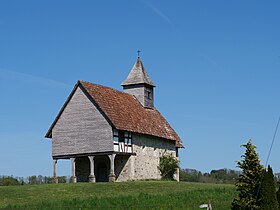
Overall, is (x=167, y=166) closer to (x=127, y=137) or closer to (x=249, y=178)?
(x=127, y=137)

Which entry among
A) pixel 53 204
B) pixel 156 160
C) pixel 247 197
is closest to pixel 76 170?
pixel 156 160

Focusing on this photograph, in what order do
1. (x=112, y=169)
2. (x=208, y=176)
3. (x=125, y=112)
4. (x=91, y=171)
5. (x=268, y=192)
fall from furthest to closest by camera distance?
(x=208, y=176) → (x=125, y=112) → (x=91, y=171) → (x=112, y=169) → (x=268, y=192)

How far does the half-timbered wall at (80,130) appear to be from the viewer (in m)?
48.6

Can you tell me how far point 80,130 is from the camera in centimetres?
4947

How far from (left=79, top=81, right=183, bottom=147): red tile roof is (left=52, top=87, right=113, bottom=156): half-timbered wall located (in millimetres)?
744

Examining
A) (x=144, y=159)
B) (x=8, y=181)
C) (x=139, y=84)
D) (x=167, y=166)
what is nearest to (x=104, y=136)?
(x=144, y=159)

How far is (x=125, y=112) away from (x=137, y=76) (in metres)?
8.19

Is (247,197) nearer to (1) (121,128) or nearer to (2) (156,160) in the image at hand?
(1) (121,128)

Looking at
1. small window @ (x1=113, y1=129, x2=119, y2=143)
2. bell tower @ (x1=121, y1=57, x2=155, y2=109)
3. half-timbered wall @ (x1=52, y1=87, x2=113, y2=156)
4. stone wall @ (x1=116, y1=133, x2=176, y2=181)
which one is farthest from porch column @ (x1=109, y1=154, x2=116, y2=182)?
bell tower @ (x1=121, y1=57, x2=155, y2=109)

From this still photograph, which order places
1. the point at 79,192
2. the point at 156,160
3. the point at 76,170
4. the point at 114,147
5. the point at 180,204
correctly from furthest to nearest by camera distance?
the point at 156,160, the point at 76,170, the point at 114,147, the point at 79,192, the point at 180,204

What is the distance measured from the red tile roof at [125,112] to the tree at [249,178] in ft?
80.8

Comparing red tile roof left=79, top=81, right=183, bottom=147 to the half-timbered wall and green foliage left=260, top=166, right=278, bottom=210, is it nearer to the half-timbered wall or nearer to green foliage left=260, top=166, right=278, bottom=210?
the half-timbered wall

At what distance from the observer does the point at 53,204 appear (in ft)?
106

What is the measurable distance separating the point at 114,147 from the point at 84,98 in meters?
4.82
